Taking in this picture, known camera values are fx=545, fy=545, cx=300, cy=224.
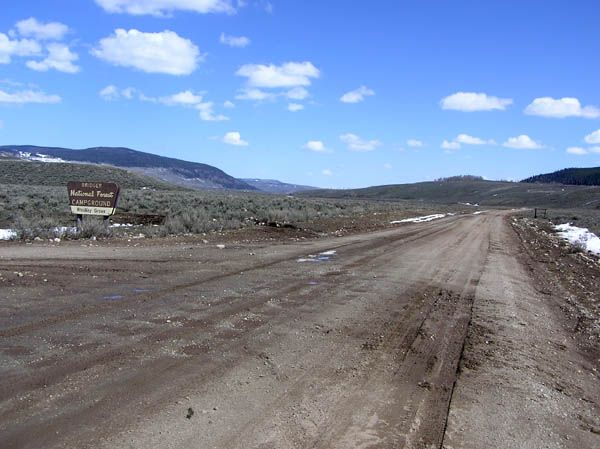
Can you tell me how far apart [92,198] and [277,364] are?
52.1ft

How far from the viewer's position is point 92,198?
1961cm

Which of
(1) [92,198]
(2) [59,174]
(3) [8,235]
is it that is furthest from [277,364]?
(2) [59,174]

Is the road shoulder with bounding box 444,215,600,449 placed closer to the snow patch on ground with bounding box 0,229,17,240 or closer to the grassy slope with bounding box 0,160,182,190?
the snow patch on ground with bounding box 0,229,17,240

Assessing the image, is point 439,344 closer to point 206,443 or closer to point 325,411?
point 325,411

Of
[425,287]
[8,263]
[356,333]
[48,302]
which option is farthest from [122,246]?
[356,333]

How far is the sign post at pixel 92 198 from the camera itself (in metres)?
19.5

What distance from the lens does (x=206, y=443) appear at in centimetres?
389

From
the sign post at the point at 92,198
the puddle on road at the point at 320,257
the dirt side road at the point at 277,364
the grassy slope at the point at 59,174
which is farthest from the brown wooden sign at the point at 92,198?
the grassy slope at the point at 59,174

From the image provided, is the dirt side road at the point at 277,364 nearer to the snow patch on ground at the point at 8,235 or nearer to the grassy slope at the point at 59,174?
the snow patch on ground at the point at 8,235

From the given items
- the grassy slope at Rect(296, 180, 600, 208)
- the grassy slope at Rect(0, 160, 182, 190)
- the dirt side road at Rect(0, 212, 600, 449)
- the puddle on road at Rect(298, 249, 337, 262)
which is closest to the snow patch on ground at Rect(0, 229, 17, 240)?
the dirt side road at Rect(0, 212, 600, 449)

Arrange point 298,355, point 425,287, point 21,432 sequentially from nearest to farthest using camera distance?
point 21,432, point 298,355, point 425,287

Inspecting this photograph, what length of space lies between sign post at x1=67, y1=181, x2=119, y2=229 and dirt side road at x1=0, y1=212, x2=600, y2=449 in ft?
29.0

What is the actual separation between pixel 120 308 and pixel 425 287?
5854mm

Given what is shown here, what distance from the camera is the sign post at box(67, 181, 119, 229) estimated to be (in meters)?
19.5
